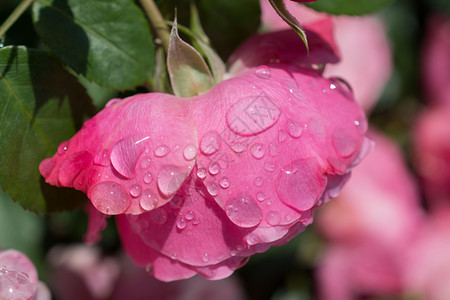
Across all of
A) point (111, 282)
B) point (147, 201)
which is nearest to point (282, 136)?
point (147, 201)

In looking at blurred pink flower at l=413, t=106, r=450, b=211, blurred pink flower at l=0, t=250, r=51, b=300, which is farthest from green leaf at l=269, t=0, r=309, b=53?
blurred pink flower at l=413, t=106, r=450, b=211

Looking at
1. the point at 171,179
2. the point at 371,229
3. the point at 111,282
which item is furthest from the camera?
the point at 371,229

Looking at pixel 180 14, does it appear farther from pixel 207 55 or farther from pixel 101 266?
pixel 101 266

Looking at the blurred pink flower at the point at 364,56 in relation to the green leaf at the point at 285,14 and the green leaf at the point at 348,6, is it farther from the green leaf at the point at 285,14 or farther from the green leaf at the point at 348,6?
the green leaf at the point at 285,14

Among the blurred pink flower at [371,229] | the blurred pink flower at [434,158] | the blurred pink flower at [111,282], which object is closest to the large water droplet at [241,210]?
the blurred pink flower at [111,282]

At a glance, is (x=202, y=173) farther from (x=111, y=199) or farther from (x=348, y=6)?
(x=348, y=6)

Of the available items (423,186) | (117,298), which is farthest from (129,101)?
(423,186)

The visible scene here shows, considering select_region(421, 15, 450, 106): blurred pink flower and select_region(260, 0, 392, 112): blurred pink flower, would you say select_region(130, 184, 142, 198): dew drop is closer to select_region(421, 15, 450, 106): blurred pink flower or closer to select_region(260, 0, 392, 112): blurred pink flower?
select_region(260, 0, 392, 112): blurred pink flower
